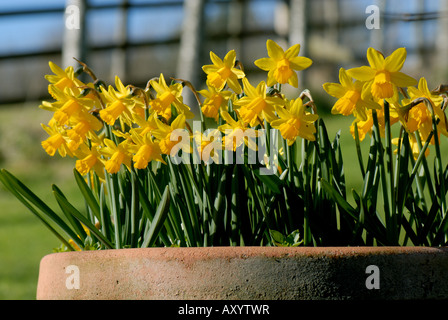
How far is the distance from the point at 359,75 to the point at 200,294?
499 mm

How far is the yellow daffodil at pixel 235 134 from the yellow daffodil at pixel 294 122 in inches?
2.6

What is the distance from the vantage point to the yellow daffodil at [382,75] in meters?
1.02

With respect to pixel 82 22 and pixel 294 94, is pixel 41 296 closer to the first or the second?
pixel 82 22

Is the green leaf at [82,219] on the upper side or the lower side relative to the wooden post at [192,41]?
lower

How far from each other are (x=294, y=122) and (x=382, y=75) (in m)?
0.19

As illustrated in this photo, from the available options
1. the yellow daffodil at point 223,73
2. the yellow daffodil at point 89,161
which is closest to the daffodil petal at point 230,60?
the yellow daffodil at point 223,73

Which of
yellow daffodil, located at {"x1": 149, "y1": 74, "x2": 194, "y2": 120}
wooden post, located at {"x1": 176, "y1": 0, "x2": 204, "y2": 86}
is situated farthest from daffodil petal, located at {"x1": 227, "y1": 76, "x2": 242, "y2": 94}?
wooden post, located at {"x1": 176, "y1": 0, "x2": 204, "y2": 86}

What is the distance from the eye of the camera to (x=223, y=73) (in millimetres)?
1153

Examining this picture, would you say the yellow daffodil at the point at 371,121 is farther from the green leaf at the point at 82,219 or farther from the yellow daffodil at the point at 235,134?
the green leaf at the point at 82,219

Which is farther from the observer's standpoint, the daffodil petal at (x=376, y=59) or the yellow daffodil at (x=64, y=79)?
the yellow daffodil at (x=64, y=79)

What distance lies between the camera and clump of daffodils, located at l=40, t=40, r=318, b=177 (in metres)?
1.07

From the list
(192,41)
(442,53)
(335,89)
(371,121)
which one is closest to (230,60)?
(335,89)

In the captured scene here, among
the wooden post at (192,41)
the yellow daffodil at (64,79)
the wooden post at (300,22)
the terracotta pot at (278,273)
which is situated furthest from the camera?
the wooden post at (300,22)

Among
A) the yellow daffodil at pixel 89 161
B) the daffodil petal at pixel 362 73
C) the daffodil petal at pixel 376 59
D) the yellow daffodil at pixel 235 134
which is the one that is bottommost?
the yellow daffodil at pixel 89 161
